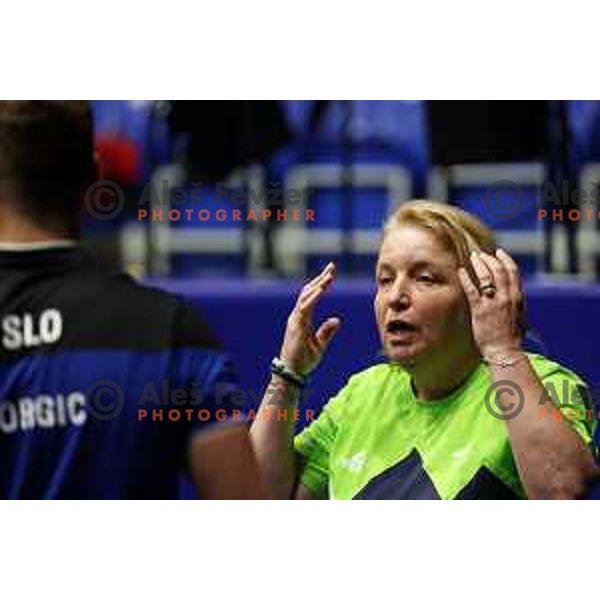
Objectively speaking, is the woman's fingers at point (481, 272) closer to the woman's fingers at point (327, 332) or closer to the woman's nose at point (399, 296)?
the woman's nose at point (399, 296)

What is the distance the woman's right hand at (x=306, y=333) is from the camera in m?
2.94

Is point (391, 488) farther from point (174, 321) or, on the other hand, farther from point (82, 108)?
point (82, 108)

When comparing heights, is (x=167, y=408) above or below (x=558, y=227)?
below

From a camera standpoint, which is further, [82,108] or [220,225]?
[220,225]

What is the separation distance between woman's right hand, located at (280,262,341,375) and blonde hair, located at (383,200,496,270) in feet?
0.71

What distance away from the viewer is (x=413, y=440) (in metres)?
2.80

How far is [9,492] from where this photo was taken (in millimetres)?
2266

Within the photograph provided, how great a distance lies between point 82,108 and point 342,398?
0.96m

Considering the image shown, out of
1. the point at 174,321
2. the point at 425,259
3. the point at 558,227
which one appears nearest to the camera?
the point at 174,321

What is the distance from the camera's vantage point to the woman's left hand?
8.91ft

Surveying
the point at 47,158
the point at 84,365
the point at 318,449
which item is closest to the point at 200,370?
the point at 84,365

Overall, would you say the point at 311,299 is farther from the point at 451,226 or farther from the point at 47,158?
the point at 47,158
